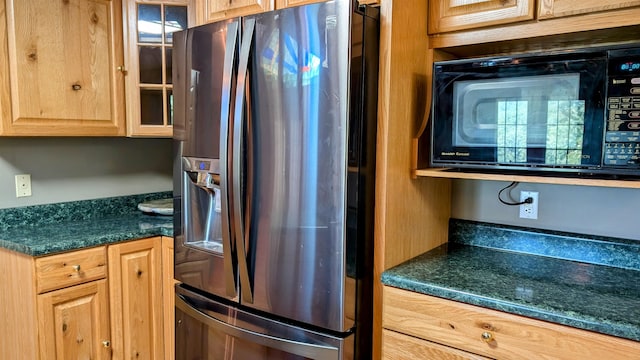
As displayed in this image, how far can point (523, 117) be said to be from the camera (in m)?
1.35

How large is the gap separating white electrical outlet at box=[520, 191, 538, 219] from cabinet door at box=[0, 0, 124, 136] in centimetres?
179

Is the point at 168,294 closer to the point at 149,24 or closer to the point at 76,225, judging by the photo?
the point at 76,225

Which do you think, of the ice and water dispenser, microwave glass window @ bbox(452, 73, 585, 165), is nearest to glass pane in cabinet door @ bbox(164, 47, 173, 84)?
the ice and water dispenser

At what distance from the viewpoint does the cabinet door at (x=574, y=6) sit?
1245mm

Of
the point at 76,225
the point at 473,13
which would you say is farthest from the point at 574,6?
the point at 76,225

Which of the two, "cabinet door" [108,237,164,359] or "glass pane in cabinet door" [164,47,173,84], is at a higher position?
"glass pane in cabinet door" [164,47,173,84]

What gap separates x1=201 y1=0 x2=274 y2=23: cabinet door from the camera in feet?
5.62

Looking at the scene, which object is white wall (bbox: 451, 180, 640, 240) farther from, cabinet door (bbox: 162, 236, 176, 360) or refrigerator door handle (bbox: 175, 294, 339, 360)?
cabinet door (bbox: 162, 236, 176, 360)

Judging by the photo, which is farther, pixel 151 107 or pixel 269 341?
pixel 151 107

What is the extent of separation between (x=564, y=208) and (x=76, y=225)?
206cm

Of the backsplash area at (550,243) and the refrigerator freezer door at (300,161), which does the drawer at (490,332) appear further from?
the backsplash area at (550,243)

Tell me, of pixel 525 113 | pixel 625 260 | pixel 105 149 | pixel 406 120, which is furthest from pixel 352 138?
pixel 105 149

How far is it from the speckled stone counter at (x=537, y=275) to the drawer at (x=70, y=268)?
1217 millimetres

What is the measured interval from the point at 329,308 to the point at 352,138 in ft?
1.70
